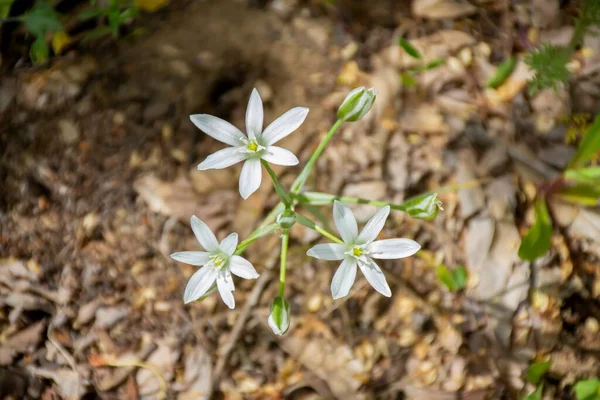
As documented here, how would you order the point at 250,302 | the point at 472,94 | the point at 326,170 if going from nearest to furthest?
the point at 250,302
the point at 326,170
the point at 472,94

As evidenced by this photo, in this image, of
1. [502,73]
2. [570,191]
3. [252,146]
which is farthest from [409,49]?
Answer: [252,146]

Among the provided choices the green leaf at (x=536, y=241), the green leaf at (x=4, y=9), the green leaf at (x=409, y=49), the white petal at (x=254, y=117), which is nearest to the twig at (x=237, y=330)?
the white petal at (x=254, y=117)

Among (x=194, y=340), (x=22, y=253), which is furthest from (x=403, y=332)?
(x=22, y=253)

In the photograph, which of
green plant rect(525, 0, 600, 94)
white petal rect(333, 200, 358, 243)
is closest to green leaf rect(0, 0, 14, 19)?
white petal rect(333, 200, 358, 243)

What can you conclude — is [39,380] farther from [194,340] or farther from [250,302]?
[250,302]

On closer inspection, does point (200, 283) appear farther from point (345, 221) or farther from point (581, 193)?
point (581, 193)
